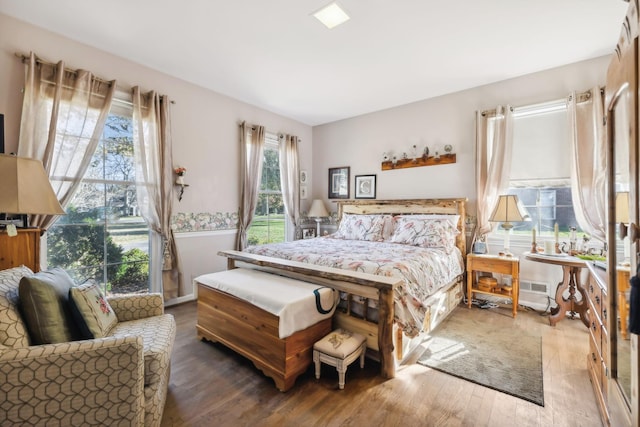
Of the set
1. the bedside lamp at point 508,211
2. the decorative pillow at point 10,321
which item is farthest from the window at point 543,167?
the decorative pillow at point 10,321

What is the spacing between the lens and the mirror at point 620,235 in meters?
1.06

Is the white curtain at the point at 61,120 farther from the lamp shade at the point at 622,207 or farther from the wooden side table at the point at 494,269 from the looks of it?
the wooden side table at the point at 494,269

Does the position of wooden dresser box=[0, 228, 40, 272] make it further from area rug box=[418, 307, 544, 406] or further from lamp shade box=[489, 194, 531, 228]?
lamp shade box=[489, 194, 531, 228]

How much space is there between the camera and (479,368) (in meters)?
2.07

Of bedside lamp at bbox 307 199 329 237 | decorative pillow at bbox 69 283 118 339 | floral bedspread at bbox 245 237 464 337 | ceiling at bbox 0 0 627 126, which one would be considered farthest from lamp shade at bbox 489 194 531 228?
decorative pillow at bbox 69 283 118 339

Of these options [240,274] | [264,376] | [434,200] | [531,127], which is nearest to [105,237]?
[240,274]

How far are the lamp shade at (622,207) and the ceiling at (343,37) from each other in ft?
5.98

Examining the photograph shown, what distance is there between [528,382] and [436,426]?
0.88m

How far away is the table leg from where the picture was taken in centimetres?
276

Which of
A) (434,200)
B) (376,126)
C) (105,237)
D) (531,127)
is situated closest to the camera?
(105,237)

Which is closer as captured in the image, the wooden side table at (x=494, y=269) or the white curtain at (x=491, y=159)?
the wooden side table at (x=494, y=269)

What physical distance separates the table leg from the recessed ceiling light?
10.4ft

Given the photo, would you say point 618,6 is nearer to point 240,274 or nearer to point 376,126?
point 376,126

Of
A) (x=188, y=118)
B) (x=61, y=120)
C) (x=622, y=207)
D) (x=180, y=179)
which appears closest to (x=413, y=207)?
(x=622, y=207)
